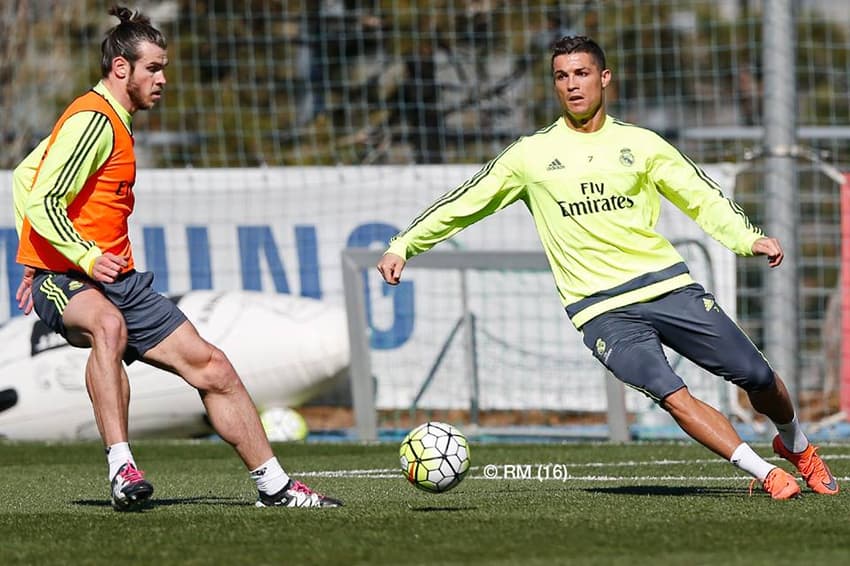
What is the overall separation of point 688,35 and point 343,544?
12.4 metres

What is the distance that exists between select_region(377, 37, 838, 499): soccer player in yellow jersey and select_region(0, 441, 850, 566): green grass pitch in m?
0.63

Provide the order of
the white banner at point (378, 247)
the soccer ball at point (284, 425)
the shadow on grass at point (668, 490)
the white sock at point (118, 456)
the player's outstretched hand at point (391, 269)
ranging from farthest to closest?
the white banner at point (378, 247) → the soccer ball at point (284, 425) → the shadow on grass at point (668, 490) → the player's outstretched hand at point (391, 269) → the white sock at point (118, 456)

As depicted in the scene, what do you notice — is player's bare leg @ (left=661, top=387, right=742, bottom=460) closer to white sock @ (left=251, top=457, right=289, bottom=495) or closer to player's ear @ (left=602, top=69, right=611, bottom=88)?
player's ear @ (left=602, top=69, right=611, bottom=88)

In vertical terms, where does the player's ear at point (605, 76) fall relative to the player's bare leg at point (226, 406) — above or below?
above

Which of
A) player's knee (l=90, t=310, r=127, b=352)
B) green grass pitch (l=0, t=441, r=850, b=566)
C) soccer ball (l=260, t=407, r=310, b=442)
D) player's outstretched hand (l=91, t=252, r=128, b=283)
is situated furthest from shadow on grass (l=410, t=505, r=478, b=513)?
soccer ball (l=260, t=407, r=310, b=442)

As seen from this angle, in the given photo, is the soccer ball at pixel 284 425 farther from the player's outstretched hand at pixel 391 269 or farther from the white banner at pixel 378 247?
the player's outstretched hand at pixel 391 269

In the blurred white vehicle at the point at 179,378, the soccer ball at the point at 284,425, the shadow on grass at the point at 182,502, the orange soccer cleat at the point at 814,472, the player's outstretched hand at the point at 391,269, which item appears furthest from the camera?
the blurred white vehicle at the point at 179,378

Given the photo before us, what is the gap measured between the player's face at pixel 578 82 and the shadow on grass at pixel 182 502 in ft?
7.74

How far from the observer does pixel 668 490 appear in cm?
793

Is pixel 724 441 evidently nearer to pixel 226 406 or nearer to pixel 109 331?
pixel 226 406

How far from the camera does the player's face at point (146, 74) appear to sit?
7316mm

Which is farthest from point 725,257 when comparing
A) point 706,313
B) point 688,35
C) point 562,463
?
point 706,313

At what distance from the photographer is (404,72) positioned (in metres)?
16.8

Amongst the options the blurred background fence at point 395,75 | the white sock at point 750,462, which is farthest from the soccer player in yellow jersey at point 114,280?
the blurred background fence at point 395,75
